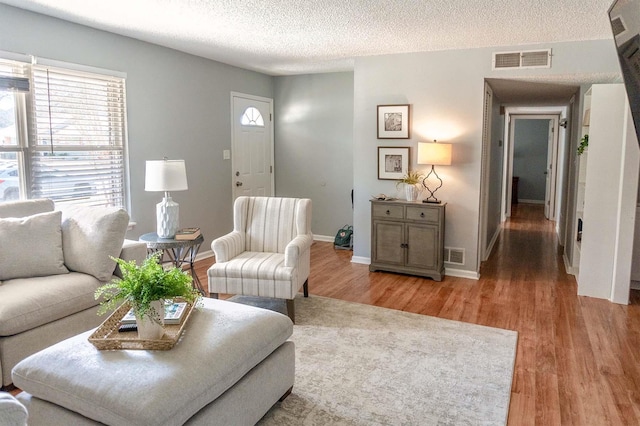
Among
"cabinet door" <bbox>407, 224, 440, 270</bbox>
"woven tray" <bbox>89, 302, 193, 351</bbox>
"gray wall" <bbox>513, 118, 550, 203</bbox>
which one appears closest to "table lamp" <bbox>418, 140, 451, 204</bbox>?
"cabinet door" <bbox>407, 224, 440, 270</bbox>

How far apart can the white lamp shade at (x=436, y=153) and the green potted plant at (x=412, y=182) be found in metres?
0.30

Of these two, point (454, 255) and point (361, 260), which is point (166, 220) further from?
point (454, 255)

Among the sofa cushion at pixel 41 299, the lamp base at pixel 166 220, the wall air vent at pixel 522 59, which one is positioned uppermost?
the wall air vent at pixel 522 59

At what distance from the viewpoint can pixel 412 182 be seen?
484 cm

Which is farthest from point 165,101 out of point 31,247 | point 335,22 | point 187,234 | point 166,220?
point 31,247

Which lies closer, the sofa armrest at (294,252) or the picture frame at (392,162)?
the sofa armrest at (294,252)

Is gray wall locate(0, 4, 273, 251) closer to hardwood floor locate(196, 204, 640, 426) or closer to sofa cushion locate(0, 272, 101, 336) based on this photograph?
hardwood floor locate(196, 204, 640, 426)

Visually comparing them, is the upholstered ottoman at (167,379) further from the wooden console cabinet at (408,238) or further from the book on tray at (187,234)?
the wooden console cabinet at (408,238)

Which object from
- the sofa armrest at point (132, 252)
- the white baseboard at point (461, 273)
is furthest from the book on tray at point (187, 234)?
the white baseboard at point (461, 273)

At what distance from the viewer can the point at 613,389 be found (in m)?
2.62

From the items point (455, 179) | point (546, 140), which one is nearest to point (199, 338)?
point (455, 179)

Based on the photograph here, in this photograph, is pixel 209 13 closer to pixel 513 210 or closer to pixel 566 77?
pixel 566 77

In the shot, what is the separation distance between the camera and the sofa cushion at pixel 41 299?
2.52 m

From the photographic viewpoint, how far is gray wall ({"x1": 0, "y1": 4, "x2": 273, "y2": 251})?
3678 mm
